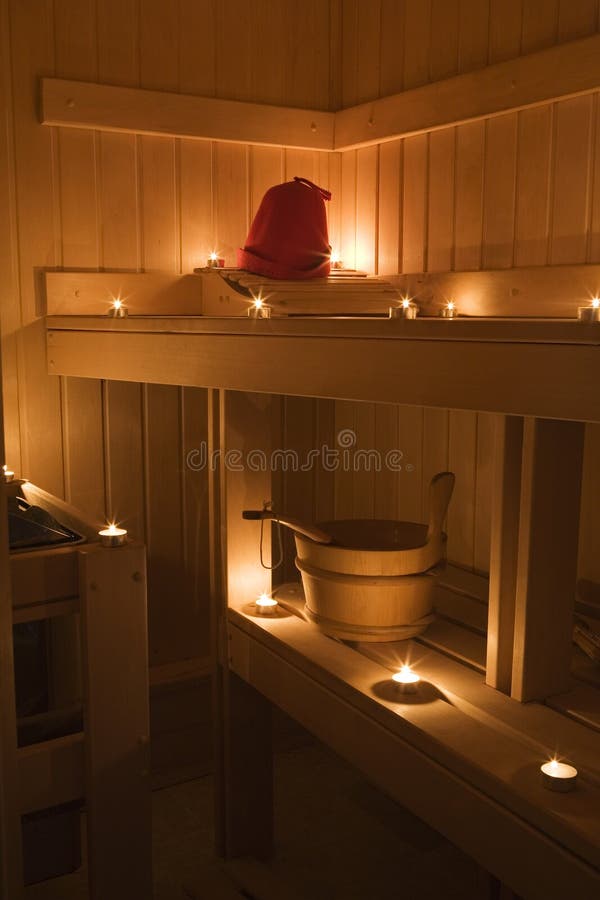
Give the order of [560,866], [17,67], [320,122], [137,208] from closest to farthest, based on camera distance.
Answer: [560,866]
[17,67]
[137,208]
[320,122]

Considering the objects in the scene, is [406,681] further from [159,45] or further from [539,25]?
[159,45]

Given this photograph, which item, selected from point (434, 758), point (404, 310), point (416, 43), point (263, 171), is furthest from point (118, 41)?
point (434, 758)

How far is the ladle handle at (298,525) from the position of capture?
6.14 ft

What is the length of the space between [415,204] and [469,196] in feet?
0.69

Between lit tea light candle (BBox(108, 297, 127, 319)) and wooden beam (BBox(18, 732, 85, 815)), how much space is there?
1.00 metres

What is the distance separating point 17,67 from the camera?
228cm

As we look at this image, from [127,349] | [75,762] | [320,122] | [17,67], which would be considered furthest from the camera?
[320,122]

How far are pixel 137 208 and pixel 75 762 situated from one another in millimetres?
1455

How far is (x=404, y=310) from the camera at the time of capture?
62.5 inches

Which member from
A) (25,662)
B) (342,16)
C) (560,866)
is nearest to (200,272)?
(342,16)

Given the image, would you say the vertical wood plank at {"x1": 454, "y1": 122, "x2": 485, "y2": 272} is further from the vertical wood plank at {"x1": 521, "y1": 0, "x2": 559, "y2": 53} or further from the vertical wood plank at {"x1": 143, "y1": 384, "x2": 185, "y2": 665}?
the vertical wood plank at {"x1": 143, "y1": 384, "x2": 185, "y2": 665}

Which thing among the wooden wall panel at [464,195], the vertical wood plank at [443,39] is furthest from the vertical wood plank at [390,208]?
the vertical wood plank at [443,39]

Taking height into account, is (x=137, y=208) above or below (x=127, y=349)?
above

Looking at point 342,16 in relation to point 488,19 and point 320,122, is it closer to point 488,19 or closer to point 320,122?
point 320,122
